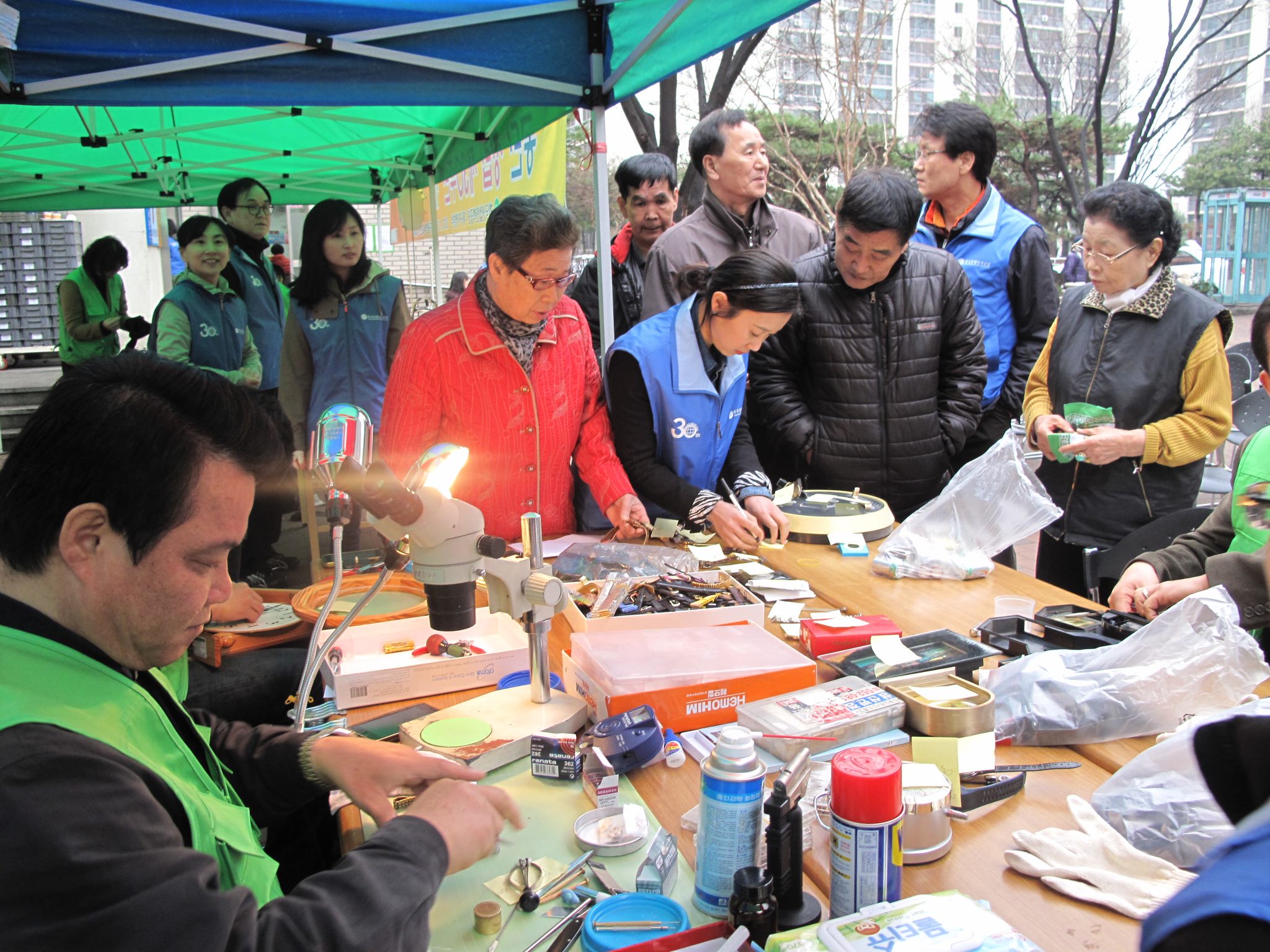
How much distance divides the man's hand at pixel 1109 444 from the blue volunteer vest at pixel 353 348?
3.20 meters

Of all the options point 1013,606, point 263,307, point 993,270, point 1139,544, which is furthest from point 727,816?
point 263,307

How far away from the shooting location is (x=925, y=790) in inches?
50.6

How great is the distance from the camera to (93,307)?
738cm

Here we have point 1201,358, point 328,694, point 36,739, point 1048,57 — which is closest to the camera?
point 36,739

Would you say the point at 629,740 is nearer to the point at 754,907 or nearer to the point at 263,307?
the point at 754,907

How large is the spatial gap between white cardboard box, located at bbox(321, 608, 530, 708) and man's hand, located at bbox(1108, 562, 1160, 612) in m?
1.41

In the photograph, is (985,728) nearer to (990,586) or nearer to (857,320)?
(990,586)

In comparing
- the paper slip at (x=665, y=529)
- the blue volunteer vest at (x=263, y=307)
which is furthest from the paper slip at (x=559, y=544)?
the blue volunteer vest at (x=263, y=307)

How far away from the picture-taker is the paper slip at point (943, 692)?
161 centimetres

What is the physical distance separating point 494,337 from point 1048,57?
15.6 m

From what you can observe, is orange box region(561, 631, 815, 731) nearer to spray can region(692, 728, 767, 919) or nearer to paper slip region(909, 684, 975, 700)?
paper slip region(909, 684, 975, 700)

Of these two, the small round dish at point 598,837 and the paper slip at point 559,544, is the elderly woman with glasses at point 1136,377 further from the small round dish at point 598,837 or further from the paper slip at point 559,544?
the small round dish at point 598,837

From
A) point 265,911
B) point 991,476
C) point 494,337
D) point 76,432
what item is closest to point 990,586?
point 991,476

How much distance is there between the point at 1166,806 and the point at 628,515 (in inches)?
63.6
